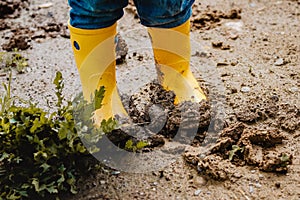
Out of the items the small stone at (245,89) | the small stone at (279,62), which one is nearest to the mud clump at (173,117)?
the small stone at (245,89)

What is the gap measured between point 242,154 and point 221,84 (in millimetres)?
398

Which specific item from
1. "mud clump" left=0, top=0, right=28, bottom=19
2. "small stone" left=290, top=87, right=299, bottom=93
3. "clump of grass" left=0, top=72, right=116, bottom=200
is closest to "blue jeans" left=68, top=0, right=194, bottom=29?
"clump of grass" left=0, top=72, right=116, bottom=200

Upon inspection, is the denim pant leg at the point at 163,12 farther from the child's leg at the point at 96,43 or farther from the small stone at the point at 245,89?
the small stone at the point at 245,89

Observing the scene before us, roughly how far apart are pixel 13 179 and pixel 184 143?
19.8 inches

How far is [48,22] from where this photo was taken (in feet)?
7.84

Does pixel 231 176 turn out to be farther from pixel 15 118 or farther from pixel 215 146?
pixel 15 118

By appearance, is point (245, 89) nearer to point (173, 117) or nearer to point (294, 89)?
point (294, 89)

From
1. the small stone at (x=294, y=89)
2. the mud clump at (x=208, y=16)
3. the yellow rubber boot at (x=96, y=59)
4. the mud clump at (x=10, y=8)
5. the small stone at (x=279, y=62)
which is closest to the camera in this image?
the yellow rubber boot at (x=96, y=59)

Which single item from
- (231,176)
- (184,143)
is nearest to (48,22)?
(184,143)

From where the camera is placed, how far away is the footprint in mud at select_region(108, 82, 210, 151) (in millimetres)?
1557

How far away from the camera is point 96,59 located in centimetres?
157

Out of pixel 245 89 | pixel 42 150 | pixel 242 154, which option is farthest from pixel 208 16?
pixel 42 150

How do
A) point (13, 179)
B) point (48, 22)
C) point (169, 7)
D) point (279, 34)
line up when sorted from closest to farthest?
point (13, 179) → point (169, 7) → point (279, 34) → point (48, 22)

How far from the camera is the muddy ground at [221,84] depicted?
4.70ft
